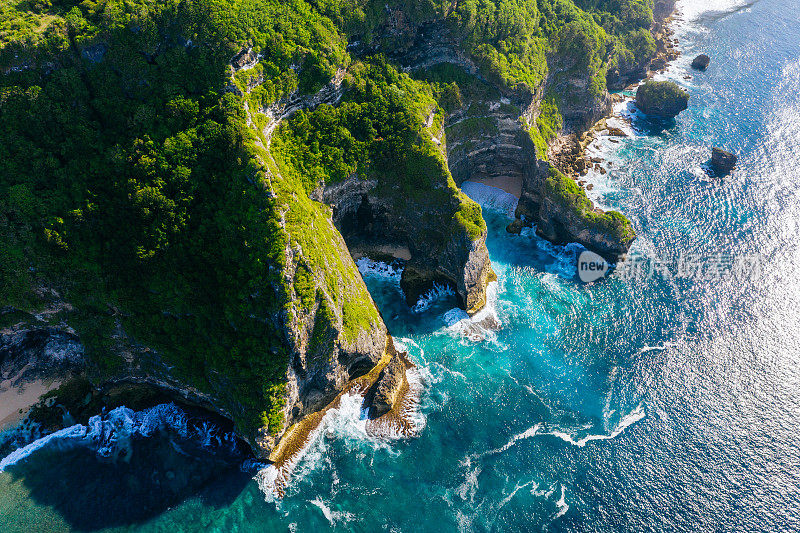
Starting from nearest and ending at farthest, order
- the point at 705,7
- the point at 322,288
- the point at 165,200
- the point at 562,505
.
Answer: the point at 562,505 < the point at 165,200 < the point at 322,288 < the point at 705,7

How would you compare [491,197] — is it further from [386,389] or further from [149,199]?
[149,199]

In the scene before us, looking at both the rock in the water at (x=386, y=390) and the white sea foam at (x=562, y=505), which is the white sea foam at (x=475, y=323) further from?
the white sea foam at (x=562, y=505)

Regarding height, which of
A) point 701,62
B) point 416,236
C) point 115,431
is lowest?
point 115,431

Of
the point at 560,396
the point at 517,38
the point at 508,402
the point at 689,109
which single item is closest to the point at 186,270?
the point at 508,402

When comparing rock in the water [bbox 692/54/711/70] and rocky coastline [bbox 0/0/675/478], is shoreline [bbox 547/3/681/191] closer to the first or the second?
rock in the water [bbox 692/54/711/70]

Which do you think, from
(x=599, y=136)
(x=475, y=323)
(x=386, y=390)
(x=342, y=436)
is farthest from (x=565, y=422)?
(x=599, y=136)

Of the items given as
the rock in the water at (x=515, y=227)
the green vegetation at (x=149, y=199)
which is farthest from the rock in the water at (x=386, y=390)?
the rock in the water at (x=515, y=227)

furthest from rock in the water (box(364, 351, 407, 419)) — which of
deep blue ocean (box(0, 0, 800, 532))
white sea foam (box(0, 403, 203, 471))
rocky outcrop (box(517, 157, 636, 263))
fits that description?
rocky outcrop (box(517, 157, 636, 263))
